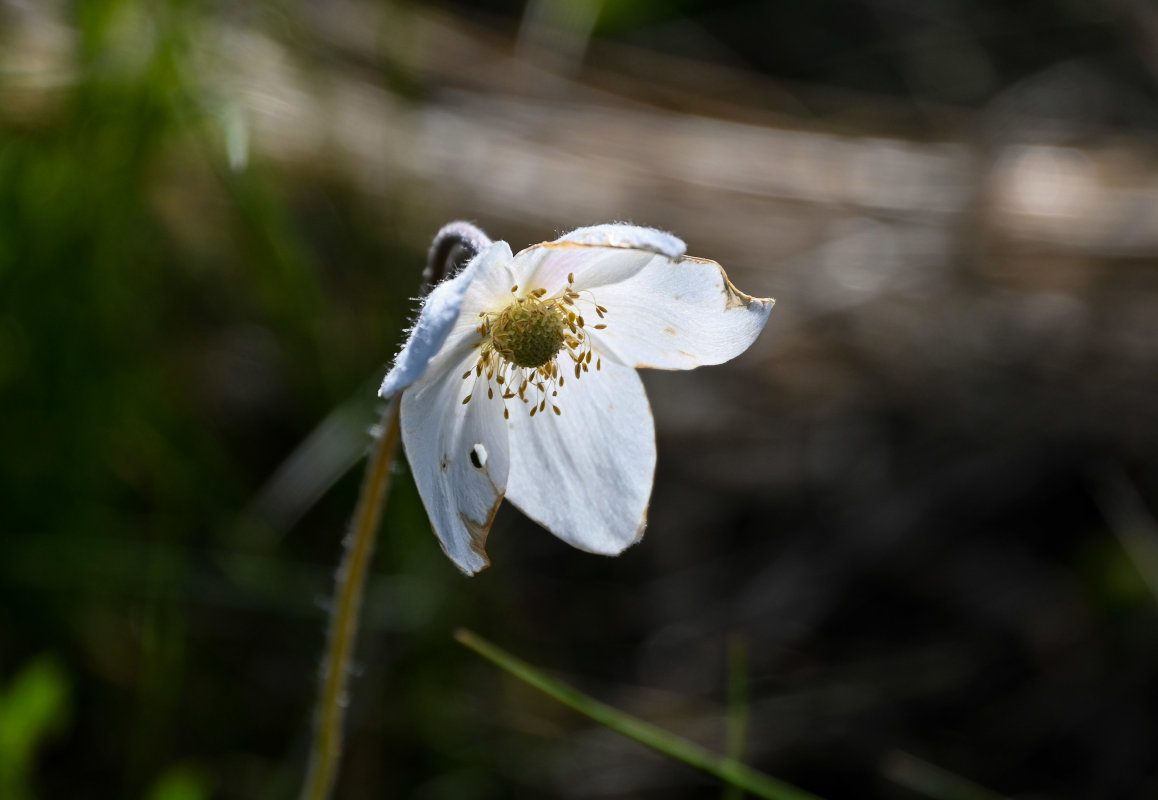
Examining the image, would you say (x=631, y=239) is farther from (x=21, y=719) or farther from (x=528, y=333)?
(x=21, y=719)

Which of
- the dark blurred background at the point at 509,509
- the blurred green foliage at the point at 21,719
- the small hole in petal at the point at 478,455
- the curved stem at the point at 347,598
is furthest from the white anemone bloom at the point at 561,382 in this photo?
the blurred green foliage at the point at 21,719

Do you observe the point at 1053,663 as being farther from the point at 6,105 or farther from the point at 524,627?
the point at 6,105

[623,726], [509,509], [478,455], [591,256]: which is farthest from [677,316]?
[509,509]

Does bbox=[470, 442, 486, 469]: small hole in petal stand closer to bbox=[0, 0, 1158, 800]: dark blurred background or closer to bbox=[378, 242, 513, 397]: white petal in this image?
bbox=[378, 242, 513, 397]: white petal

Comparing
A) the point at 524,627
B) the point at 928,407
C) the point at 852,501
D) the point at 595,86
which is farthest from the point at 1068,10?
the point at 524,627

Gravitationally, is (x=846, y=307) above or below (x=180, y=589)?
above

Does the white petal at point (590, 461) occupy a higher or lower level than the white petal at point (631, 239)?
lower

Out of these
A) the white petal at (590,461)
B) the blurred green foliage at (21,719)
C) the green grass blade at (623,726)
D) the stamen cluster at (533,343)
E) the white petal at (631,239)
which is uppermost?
the white petal at (631,239)

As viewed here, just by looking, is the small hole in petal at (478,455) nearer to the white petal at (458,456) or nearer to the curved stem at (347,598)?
the white petal at (458,456)
